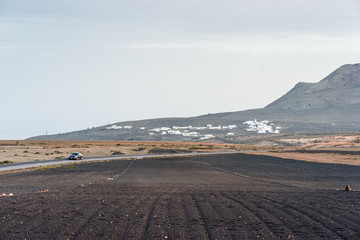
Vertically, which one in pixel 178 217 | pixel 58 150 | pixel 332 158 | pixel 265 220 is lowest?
pixel 332 158

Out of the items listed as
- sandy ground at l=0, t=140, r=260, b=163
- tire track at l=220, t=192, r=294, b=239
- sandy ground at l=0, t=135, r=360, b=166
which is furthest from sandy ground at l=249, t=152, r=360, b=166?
tire track at l=220, t=192, r=294, b=239

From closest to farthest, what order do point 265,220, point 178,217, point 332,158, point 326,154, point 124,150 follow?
point 265,220
point 178,217
point 332,158
point 326,154
point 124,150

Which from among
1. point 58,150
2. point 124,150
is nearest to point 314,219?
point 58,150

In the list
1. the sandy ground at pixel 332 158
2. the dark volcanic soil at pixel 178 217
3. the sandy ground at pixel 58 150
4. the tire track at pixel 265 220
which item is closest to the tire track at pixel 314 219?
the dark volcanic soil at pixel 178 217

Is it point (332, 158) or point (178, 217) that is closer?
point (178, 217)

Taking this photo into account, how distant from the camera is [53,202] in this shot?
18406mm

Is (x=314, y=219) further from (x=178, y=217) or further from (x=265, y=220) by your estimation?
(x=178, y=217)

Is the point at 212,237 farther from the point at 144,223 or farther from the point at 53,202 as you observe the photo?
the point at 53,202

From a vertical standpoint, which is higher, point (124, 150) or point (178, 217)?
point (124, 150)

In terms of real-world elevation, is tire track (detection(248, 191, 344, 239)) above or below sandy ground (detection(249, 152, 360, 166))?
above

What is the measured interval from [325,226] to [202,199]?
686cm

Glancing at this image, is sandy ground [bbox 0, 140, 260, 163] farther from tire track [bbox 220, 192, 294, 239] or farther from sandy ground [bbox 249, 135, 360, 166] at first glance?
tire track [bbox 220, 192, 294, 239]

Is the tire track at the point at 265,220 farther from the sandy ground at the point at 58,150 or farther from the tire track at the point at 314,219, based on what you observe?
the sandy ground at the point at 58,150

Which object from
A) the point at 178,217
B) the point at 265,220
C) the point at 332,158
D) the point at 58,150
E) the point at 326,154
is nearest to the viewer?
the point at 265,220
